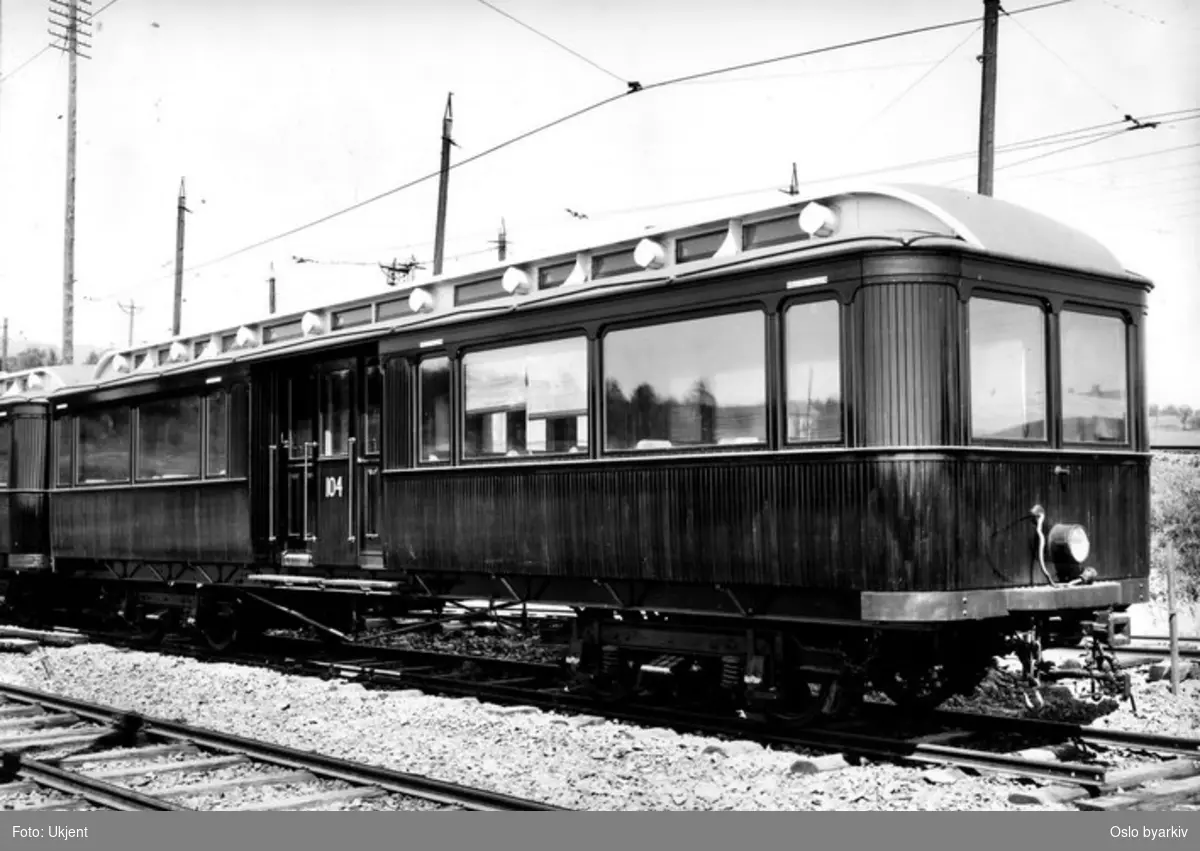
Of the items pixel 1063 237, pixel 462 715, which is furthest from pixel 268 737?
Result: pixel 1063 237

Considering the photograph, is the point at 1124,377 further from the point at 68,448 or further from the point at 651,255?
the point at 68,448

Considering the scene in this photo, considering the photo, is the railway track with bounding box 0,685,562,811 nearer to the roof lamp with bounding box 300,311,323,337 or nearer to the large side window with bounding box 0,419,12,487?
the roof lamp with bounding box 300,311,323,337

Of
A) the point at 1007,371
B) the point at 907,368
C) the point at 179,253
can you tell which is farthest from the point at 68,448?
the point at 179,253

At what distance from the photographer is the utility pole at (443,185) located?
25.1 m

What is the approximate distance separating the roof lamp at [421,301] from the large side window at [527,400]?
2.85ft

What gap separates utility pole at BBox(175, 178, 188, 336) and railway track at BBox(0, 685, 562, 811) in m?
25.1

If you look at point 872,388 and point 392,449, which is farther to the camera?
point 392,449

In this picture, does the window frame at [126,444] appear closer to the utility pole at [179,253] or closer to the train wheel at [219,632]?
the train wheel at [219,632]

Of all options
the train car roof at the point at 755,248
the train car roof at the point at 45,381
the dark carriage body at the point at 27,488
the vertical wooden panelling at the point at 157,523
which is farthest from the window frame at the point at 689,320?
the dark carriage body at the point at 27,488

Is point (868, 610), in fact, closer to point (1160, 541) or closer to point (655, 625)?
point (655, 625)

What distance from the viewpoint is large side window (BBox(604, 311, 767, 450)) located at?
8.69 meters

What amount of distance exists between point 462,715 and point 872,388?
4.13 meters

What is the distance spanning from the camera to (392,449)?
38.7 ft
